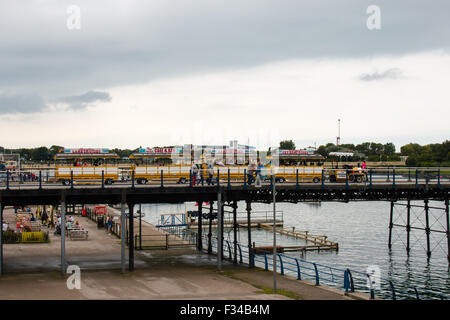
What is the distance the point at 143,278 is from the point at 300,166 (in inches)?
864

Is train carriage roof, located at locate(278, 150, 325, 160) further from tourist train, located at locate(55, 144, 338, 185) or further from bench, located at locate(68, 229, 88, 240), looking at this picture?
bench, located at locate(68, 229, 88, 240)

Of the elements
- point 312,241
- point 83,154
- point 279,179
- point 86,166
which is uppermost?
point 83,154

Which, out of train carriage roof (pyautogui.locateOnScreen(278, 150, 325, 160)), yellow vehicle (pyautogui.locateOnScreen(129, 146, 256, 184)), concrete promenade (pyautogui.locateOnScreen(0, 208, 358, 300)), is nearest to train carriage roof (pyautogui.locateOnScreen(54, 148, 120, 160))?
yellow vehicle (pyautogui.locateOnScreen(129, 146, 256, 184))

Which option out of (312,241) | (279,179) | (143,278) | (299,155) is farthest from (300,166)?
(143,278)

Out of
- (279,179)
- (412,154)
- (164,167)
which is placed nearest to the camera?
(164,167)

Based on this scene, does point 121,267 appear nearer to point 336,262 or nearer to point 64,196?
point 64,196

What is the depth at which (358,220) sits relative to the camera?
288 feet

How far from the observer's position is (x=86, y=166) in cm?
4275

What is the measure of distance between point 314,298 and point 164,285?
8471 mm

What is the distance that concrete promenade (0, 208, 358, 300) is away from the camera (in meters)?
27.9

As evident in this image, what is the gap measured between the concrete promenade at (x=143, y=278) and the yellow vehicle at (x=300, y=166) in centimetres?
1083

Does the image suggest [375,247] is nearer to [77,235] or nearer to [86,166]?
[77,235]

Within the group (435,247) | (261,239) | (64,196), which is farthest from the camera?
(261,239)
